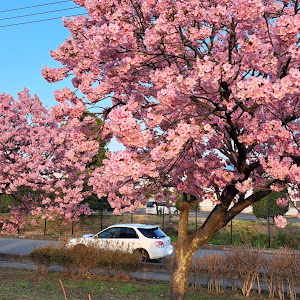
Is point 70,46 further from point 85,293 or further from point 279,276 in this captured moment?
point 279,276

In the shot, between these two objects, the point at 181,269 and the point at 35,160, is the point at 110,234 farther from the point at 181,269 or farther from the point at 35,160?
the point at 181,269

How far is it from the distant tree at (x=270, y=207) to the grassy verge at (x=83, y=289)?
57.0 feet

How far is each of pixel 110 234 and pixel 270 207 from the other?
15349 mm

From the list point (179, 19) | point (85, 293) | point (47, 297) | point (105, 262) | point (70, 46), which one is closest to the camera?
point (179, 19)

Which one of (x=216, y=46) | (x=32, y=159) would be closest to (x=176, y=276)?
(x=216, y=46)

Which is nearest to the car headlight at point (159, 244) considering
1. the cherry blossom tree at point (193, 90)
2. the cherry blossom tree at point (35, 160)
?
the cherry blossom tree at point (35, 160)

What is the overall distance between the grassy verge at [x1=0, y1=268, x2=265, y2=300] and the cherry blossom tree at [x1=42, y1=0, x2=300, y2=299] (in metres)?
2.41

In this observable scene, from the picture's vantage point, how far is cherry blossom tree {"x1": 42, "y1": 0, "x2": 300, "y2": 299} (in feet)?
17.3

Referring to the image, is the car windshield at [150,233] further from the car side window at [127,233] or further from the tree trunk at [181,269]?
the tree trunk at [181,269]

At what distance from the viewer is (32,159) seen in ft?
46.1

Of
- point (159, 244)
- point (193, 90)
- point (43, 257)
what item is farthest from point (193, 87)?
point (159, 244)

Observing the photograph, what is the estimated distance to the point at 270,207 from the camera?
27656 mm

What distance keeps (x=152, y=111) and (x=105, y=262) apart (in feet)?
22.0

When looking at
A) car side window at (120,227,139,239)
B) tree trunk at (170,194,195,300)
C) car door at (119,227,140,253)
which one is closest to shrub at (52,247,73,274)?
car door at (119,227,140,253)
